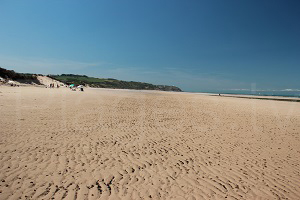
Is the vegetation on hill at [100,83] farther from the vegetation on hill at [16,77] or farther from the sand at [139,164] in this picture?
the sand at [139,164]

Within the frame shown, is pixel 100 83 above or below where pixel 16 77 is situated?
above

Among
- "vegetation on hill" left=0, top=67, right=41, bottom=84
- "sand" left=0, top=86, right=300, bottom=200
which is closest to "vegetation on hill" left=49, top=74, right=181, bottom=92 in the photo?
"vegetation on hill" left=0, top=67, right=41, bottom=84

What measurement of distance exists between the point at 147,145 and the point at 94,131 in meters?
3.93

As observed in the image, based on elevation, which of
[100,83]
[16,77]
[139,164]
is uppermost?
[100,83]

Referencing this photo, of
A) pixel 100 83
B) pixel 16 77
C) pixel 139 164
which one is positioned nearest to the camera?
pixel 139 164

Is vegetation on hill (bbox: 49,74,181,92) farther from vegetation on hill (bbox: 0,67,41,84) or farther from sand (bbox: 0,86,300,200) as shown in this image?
sand (bbox: 0,86,300,200)

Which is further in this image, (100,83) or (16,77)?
(100,83)

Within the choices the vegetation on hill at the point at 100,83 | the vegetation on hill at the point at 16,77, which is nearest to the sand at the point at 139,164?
the vegetation on hill at the point at 16,77

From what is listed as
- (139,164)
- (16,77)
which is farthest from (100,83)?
(139,164)

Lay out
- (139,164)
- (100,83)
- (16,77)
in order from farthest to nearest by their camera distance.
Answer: (100,83), (16,77), (139,164)

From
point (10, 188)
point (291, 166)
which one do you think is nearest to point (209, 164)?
point (291, 166)

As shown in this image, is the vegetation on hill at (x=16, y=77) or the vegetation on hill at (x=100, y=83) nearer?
the vegetation on hill at (x=16, y=77)

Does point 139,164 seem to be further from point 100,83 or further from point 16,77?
point 100,83

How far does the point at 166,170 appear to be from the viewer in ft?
21.0
